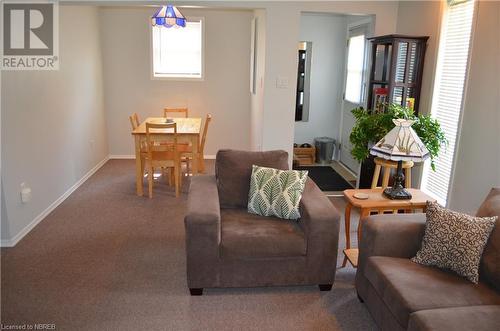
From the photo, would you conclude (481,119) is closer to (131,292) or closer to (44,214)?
(131,292)

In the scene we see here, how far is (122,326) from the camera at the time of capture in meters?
2.52

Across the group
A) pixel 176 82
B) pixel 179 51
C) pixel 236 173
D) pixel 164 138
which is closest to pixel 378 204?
pixel 236 173

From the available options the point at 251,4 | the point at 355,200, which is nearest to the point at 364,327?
the point at 355,200

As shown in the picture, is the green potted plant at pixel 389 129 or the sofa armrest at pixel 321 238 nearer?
the sofa armrest at pixel 321 238

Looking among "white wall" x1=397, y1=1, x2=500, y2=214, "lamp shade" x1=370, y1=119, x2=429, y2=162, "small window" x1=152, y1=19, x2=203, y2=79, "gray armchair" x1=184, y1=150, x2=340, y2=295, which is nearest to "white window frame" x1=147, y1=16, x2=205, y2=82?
"small window" x1=152, y1=19, x2=203, y2=79

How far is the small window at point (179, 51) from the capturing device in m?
6.39

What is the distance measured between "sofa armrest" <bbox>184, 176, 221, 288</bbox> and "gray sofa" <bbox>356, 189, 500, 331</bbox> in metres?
0.97

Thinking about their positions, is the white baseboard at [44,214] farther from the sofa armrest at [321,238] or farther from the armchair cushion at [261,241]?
the sofa armrest at [321,238]

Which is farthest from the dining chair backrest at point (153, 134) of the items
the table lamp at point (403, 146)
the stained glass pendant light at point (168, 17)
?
the table lamp at point (403, 146)

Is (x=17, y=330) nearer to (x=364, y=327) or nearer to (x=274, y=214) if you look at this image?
(x=274, y=214)

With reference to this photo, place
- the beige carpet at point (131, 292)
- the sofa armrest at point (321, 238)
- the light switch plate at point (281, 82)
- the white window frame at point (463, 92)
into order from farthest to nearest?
the light switch plate at point (281, 82)
the white window frame at point (463, 92)
the sofa armrest at point (321, 238)
the beige carpet at point (131, 292)

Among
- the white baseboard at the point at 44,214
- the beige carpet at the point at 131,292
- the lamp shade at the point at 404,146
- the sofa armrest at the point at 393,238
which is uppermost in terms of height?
the lamp shade at the point at 404,146

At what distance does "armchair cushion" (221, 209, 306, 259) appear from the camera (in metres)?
2.75

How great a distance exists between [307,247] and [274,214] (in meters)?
0.41
